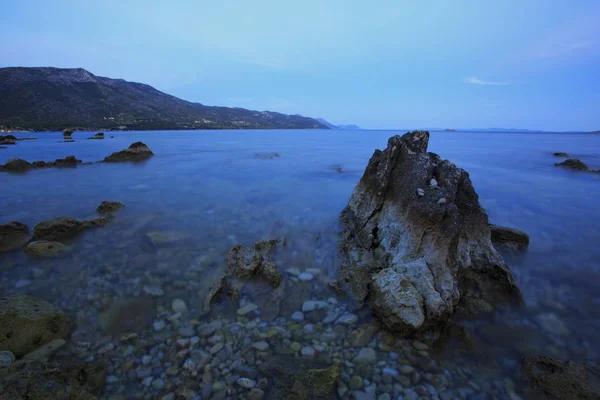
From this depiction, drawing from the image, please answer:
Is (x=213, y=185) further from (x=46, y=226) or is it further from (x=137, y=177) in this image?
(x=46, y=226)

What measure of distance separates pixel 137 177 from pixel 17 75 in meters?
165

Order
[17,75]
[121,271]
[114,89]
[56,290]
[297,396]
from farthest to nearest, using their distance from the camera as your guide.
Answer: [114,89] → [17,75] → [121,271] → [56,290] → [297,396]

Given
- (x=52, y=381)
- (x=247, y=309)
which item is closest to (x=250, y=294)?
A: (x=247, y=309)

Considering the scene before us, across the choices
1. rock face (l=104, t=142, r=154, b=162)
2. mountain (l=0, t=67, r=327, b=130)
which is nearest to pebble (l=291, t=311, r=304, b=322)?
rock face (l=104, t=142, r=154, b=162)

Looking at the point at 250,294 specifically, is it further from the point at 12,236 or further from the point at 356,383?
the point at 12,236

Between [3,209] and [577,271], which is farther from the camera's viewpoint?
[3,209]

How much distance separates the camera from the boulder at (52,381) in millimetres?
2658

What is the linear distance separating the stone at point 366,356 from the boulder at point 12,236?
860 cm

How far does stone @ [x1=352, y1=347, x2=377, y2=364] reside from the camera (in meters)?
3.82

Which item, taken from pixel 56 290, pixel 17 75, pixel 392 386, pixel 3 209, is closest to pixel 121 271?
pixel 56 290

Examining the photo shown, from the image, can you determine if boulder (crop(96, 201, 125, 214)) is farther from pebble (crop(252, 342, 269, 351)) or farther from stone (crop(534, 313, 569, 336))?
stone (crop(534, 313, 569, 336))

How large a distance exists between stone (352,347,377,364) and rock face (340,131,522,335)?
0.55 meters

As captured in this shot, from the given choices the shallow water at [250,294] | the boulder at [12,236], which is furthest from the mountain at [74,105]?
the shallow water at [250,294]

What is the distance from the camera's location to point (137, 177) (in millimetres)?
18000
